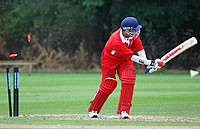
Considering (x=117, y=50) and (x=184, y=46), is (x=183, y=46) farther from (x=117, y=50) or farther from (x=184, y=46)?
(x=117, y=50)

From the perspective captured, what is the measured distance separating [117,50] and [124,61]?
1.26 ft

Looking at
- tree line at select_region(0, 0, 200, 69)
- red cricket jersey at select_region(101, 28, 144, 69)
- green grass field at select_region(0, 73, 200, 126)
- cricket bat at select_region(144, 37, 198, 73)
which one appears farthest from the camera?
tree line at select_region(0, 0, 200, 69)

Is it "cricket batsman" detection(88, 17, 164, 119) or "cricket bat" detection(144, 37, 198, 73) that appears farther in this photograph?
"cricket batsman" detection(88, 17, 164, 119)

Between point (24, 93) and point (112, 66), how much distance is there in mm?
7128

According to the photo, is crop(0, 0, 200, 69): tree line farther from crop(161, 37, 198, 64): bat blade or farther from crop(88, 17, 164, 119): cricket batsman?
crop(161, 37, 198, 64): bat blade

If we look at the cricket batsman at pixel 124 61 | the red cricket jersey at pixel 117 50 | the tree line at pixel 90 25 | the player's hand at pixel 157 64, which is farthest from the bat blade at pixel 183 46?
the tree line at pixel 90 25

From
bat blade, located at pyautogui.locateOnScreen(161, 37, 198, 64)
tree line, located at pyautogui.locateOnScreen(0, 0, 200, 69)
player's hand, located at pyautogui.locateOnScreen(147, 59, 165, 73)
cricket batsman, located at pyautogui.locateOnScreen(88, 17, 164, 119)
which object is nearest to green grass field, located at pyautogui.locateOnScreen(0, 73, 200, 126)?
cricket batsman, located at pyautogui.locateOnScreen(88, 17, 164, 119)

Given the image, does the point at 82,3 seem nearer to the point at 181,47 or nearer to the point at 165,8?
the point at 165,8

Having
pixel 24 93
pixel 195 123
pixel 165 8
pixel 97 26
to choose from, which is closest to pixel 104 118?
pixel 195 123

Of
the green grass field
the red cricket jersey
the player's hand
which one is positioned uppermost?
the red cricket jersey

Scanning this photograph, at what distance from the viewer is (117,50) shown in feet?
29.3

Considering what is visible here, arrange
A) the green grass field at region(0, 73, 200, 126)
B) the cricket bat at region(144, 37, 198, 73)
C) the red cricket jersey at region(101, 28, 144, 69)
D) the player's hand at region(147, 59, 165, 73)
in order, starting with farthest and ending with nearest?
the green grass field at region(0, 73, 200, 126) < the red cricket jersey at region(101, 28, 144, 69) < the player's hand at region(147, 59, 165, 73) < the cricket bat at region(144, 37, 198, 73)

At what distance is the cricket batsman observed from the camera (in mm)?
8922

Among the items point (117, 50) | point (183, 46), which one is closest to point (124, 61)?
point (117, 50)
